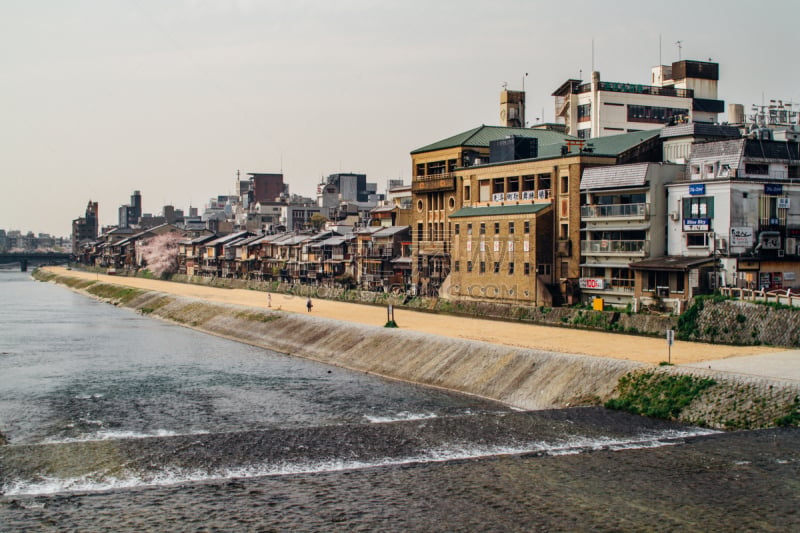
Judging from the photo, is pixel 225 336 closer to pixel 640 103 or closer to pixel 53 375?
pixel 53 375

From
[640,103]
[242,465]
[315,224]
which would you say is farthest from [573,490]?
[315,224]

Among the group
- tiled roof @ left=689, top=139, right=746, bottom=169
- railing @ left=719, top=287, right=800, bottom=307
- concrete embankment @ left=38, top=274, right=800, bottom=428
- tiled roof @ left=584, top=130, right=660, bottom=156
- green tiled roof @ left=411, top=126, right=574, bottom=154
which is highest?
green tiled roof @ left=411, top=126, right=574, bottom=154

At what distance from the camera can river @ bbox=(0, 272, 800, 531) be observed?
2544 centimetres

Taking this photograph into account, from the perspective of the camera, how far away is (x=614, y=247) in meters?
65.8

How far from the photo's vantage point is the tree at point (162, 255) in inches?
7293

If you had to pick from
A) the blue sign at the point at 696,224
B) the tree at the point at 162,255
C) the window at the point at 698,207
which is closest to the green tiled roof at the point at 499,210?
the window at the point at 698,207

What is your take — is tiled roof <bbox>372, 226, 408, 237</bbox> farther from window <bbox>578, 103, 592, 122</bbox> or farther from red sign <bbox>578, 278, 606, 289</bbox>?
red sign <bbox>578, 278, 606, 289</bbox>

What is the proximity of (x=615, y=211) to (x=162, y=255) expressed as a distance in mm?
143367

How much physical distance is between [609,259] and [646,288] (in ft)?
17.8

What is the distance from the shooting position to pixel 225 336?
80.2 meters

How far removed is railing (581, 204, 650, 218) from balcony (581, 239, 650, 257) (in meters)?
2.01

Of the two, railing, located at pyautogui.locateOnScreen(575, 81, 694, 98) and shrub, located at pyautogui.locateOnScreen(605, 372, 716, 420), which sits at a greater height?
railing, located at pyautogui.locateOnScreen(575, 81, 694, 98)

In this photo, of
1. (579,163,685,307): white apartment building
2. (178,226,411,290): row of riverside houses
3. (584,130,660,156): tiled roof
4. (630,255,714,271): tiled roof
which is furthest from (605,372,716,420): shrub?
(178,226,411,290): row of riverside houses

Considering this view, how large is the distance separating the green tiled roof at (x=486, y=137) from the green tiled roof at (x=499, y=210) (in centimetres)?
889
